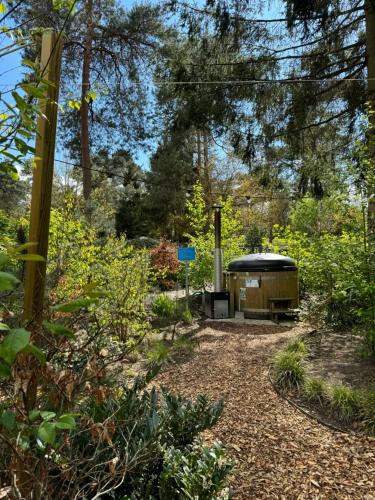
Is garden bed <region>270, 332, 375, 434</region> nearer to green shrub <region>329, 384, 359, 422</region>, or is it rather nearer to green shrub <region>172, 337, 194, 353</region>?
green shrub <region>329, 384, 359, 422</region>

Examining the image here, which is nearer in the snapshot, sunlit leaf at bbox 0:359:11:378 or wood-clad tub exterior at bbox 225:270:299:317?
sunlit leaf at bbox 0:359:11:378

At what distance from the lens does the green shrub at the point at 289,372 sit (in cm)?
349

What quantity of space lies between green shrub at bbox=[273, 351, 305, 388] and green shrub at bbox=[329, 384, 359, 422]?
424 mm

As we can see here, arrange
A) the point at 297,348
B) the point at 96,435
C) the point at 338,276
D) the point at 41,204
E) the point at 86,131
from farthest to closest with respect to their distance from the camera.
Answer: the point at 86,131 → the point at 297,348 → the point at 338,276 → the point at 96,435 → the point at 41,204

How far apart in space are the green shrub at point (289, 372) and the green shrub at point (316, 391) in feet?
0.57

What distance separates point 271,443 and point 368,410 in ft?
2.72

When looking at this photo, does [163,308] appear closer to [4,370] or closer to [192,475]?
[192,475]

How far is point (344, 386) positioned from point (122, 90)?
11.3 m

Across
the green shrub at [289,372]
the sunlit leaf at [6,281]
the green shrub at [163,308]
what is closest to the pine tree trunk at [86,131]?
the green shrub at [163,308]

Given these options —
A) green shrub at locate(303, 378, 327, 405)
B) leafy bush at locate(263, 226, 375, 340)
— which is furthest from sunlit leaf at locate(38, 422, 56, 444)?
leafy bush at locate(263, 226, 375, 340)

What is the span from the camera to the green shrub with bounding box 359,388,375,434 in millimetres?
2682

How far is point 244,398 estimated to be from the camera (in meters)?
3.30

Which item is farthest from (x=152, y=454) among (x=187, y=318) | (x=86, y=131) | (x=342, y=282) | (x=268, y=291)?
(x=86, y=131)

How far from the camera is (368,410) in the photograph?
2.76 meters
